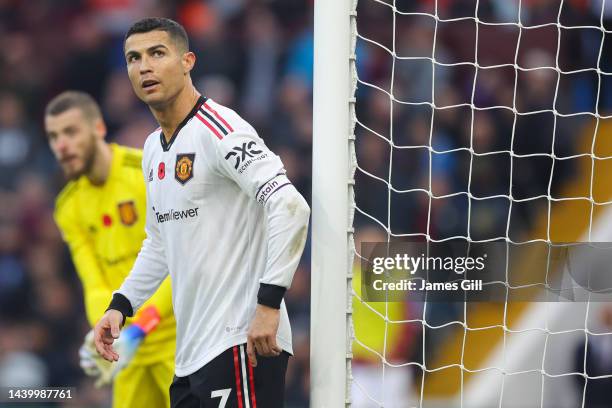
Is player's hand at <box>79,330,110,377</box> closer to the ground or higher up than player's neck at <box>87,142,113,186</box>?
closer to the ground

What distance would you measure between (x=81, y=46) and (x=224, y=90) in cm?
101

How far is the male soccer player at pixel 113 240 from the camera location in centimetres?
441

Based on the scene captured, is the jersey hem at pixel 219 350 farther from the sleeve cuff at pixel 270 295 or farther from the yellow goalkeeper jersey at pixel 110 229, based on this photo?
the yellow goalkeeper jersey at pixel 110 229

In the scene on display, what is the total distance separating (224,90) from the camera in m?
6.62

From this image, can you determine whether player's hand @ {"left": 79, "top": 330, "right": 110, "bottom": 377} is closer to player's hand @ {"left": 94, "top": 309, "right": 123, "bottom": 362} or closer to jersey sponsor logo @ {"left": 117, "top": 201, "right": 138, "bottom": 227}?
jersey sponsor logo @ {"left": 117, "top": 201, "right": 138, "bottom": 227}

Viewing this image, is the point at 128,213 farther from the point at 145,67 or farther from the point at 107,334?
the point at 145,67

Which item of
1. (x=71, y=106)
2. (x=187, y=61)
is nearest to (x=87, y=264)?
(x=71, y=106)

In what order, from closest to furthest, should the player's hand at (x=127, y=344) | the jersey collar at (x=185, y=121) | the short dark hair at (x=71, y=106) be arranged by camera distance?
the jersey collar at (x=185, y=121) < the player's hand at (x=127, y=344) < the short dark hair at (x=71, y=106)

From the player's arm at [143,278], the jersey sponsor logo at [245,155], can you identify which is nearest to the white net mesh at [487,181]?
the player's arm at [143,278]

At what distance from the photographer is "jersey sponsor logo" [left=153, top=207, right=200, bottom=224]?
2.56 metres

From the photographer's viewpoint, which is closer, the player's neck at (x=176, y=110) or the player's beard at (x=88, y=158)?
the player's neck at (x=176, y=110)

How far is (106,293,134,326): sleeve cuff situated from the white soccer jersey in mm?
204

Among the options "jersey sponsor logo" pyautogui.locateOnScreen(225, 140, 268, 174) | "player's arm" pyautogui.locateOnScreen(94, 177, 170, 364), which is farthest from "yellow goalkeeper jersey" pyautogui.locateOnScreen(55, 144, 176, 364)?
Answer: "jersey sponsor logo" pyautogui.locateOnScreen(225, 140, 268, 174)

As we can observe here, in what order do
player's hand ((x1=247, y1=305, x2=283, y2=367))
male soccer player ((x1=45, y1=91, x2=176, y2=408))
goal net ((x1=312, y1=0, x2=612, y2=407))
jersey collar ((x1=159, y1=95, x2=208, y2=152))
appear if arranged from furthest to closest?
goal net ((x1=312, y1=0, x2=612, y2=407))
male soccer player ((x1=45, y1=91, x2=176, y2=408))
jersey collar ((x1=159, y1=95, x2=208, y2=152))
player's hand ((x1=247, y1=305, x2=283, y2=367))
